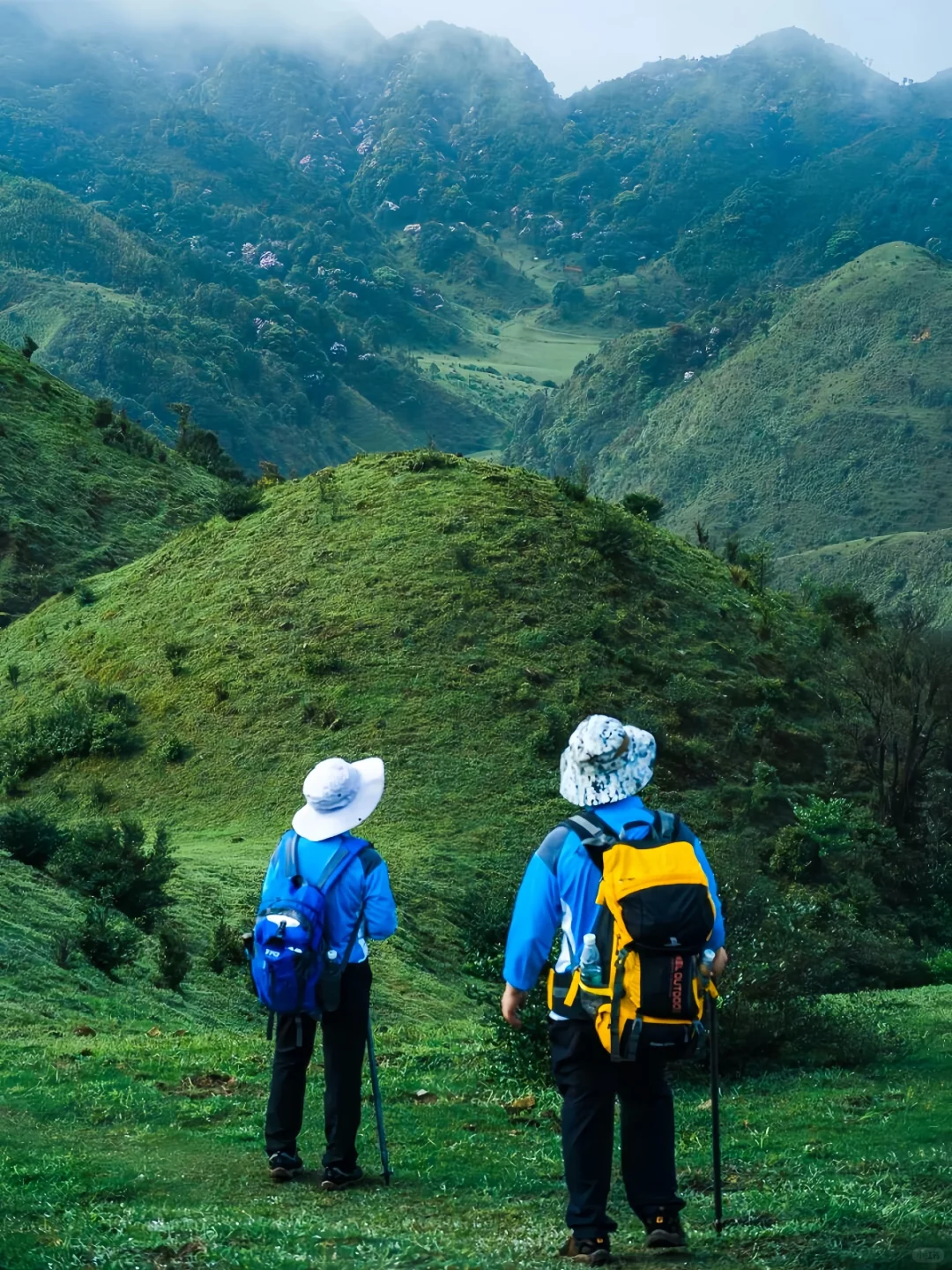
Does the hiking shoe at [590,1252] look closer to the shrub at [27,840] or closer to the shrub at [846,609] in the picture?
the shrub at [27,840]

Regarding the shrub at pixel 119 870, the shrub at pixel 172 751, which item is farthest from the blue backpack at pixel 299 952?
the shrub at pixel 172 751

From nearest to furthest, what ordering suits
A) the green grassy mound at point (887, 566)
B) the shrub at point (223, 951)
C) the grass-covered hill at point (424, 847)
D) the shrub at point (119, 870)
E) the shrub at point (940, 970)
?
1. the grass-covered hill at point (424, 847)
2. the shrub at point (223, 951)
3. the shrub at point (119, 870)
4. the shrub at point (940, 970)
5. the green grassy mound at point (887, 566)

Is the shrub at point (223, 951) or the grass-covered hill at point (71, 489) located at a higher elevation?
the grass-covered hill at point (71, 489)

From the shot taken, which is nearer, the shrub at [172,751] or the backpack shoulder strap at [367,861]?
the backpack shoulder strap at [367,861]

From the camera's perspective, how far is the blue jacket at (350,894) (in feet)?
21.0

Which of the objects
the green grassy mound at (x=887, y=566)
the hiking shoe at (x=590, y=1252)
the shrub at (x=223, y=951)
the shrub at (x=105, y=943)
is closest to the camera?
the hiking shoe at (x=590, y=1252)

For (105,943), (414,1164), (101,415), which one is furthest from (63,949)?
(101,415)

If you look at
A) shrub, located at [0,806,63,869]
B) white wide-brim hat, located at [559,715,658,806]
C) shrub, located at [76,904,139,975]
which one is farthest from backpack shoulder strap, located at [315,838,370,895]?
shrub, located at [0,806,63,869]

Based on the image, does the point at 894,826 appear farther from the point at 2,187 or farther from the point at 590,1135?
the point at 2,187

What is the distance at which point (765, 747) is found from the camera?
1137 inches

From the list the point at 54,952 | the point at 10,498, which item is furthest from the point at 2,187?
the point at 54,952

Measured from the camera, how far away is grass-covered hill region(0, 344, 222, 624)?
42.1 metres

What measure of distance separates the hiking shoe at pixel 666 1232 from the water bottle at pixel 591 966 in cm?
98

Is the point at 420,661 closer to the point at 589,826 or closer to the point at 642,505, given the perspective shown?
the point at 642,505
